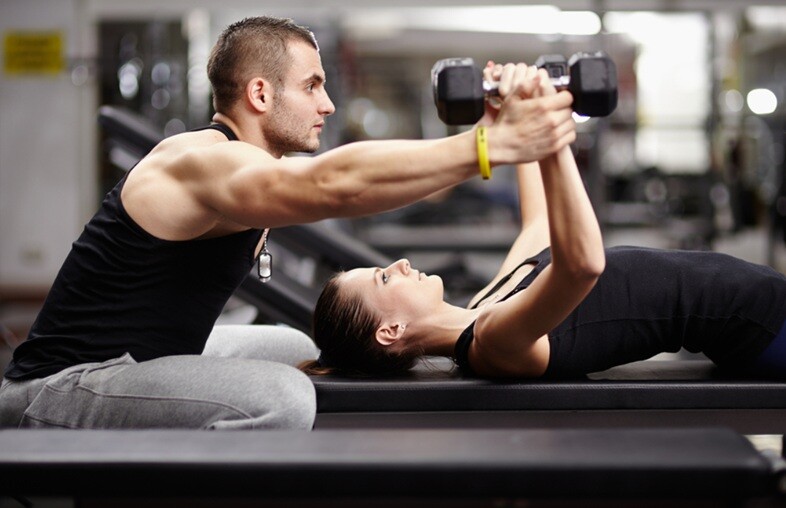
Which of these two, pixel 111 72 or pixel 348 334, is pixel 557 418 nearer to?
pixel 348 334

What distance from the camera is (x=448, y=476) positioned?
1146 millimetres

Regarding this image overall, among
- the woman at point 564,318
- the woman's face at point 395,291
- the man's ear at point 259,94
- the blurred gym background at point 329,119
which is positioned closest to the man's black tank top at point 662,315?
the woman at point 564,318

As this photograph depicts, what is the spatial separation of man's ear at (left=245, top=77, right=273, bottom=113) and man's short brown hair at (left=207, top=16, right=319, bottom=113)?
0.05ft

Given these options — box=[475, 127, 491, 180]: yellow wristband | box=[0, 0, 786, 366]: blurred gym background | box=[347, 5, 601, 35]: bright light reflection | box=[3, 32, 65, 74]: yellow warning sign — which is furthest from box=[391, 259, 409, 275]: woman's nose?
box=[347, 5, 601, 35]: bright light reflection

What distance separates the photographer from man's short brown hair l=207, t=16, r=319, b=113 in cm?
179

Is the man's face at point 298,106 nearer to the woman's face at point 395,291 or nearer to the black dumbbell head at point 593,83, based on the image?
the woman's face at point 395,291

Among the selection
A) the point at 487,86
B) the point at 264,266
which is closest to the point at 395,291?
the point at 264,266

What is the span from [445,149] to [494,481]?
0.51 meters

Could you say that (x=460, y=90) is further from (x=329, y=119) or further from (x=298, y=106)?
(x=329, y=119)

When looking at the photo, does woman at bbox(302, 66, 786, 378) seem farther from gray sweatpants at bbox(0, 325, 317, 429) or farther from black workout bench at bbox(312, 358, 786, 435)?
gray sweatpants at bbox(0, 325, 317, 429)

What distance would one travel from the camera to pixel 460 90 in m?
1.30

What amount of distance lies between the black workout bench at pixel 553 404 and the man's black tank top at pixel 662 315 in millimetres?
84

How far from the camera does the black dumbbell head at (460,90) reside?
4.28 ft

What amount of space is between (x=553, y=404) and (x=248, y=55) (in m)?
0.96
